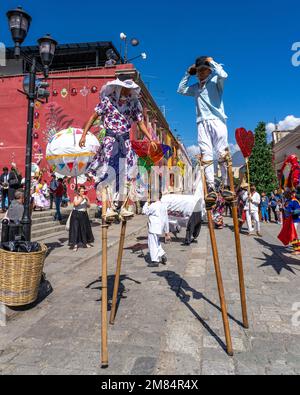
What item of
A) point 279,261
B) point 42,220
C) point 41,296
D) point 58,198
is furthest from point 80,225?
point 279,261

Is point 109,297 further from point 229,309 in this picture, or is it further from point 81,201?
point 81,201

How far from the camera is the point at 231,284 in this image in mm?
5281

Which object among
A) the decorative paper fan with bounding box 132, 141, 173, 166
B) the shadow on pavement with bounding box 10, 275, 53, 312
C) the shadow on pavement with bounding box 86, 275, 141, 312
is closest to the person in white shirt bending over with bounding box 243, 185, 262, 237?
the shadow on pavement with bounding box 86, 275, 141, 312

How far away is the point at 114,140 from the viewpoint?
369 centimetres

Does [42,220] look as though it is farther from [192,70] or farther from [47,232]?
[192,70]

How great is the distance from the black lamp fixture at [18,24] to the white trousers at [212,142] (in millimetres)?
3890

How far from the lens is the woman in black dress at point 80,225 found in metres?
8.84

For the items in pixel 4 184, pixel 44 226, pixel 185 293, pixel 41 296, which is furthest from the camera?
pixel 4 184

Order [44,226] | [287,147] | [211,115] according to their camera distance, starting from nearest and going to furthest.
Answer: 1. [211,115]
2. [44,226]
3. [287,147]

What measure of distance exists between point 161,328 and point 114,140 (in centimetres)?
231

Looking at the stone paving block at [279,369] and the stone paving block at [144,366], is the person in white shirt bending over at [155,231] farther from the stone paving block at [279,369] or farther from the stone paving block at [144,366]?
the stone paving block at [279,369]

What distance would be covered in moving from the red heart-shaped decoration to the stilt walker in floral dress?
3.52 ft

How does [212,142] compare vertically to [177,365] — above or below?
above
